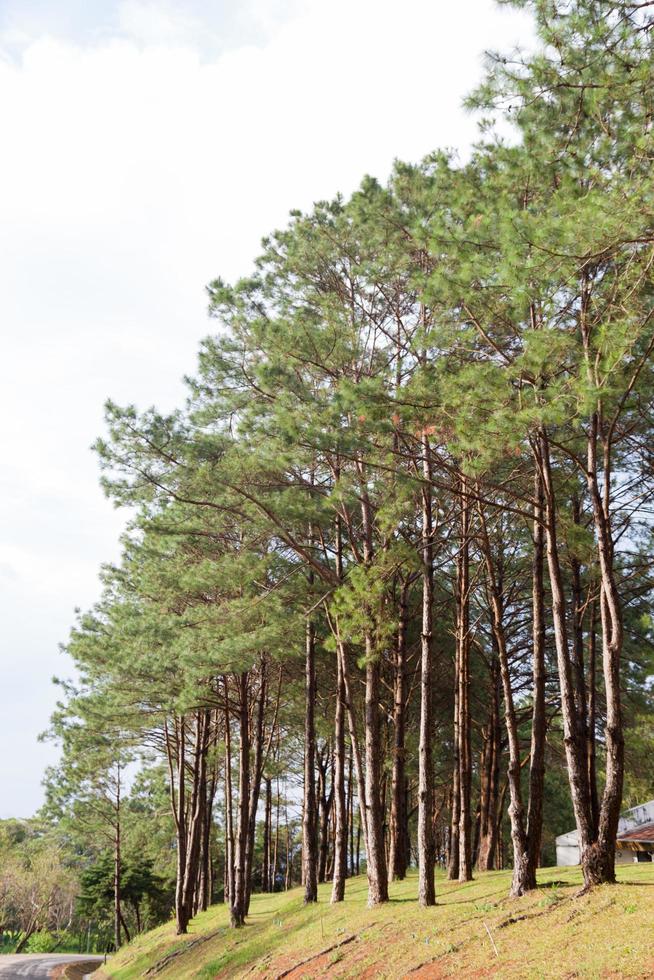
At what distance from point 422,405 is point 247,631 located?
6.99 meters

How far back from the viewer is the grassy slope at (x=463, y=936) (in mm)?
7336

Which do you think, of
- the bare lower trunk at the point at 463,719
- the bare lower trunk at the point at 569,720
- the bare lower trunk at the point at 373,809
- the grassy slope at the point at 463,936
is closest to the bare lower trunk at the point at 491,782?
the bare lower trunk at the point at 463,719

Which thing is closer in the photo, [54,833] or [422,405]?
[422,405]

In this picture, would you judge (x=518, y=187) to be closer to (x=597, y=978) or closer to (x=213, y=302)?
(x=213, y=302)

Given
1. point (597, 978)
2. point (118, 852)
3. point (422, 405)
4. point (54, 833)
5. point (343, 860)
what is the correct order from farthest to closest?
1. point (54, 833)
2. point (118, 852)
3. point (343, 860)
4. point (422, 405)
5. point (597, 978)

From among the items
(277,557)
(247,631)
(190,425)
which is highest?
(190,425)

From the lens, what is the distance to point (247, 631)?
1516 centimetres

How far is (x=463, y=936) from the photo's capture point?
30.7 ft

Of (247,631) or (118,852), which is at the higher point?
(247,631)

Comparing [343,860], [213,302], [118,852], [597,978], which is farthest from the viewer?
[118,852]

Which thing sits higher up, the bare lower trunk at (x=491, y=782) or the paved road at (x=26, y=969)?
the bare lower trunk at (x=491, y=782)

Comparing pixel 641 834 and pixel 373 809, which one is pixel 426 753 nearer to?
pixel 373 809

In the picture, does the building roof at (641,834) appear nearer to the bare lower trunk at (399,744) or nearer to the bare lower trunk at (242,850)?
the bare lower trunk at (399,744)

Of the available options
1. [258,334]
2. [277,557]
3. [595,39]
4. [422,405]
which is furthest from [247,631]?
[595,39]
